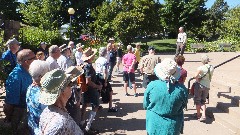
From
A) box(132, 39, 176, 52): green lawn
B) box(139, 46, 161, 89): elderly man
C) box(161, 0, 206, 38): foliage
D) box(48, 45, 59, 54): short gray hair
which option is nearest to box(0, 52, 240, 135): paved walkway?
box(139, 46, 161, 89): elderly man

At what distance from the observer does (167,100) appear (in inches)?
174

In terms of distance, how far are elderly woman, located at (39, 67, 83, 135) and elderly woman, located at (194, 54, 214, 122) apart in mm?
5417

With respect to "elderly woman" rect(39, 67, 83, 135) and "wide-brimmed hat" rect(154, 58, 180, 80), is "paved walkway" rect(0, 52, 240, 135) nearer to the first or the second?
"wide-brimmed hat" rect(154, 58, 180, 80)

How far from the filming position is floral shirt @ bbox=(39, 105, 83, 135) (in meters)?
2.73

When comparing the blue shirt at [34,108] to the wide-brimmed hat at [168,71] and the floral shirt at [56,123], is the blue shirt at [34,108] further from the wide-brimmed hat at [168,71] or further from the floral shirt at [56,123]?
the wide-brimmed hat at [168,71]

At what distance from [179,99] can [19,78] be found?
8.56 ft

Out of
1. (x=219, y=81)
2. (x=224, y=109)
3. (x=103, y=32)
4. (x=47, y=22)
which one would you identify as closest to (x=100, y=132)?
(x=224, y=109)

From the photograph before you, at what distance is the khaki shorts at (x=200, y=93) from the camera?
7.93 m

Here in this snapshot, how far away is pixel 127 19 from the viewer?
83.7 feet

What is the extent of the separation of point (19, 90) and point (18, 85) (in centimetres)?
10

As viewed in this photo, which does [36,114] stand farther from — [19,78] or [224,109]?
[224,109]

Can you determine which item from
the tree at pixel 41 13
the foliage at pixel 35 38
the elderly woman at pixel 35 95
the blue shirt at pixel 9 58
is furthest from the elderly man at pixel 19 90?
the tree at pixel 41 13

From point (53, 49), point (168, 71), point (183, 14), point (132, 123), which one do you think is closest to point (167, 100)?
point (168, 71)

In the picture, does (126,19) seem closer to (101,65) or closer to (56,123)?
(101,65)
